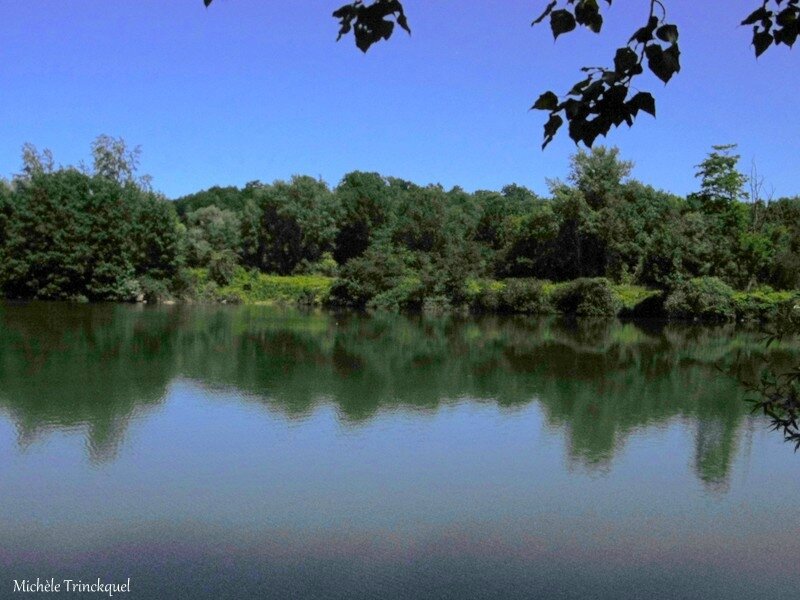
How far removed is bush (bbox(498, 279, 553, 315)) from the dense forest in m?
0.06

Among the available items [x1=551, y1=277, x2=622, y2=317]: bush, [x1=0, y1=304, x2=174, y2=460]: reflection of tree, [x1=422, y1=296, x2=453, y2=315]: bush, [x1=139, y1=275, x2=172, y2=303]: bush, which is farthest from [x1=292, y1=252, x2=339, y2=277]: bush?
[x1=0, y1=304, x2=174, y2=460]: reflection of tree

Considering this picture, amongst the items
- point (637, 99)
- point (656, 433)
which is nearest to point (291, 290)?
point (656, 433)

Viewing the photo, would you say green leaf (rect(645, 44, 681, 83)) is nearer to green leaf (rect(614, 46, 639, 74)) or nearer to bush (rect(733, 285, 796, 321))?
green leaf (rect(614, 46, 639, 74))

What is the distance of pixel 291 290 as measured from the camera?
4006 centimetres

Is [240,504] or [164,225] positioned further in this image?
[164,225]

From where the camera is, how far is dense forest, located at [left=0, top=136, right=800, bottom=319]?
1342 inches

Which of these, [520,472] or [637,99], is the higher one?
[637,99]

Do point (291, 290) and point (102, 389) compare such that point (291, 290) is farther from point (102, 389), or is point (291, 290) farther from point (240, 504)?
point (240, 504)

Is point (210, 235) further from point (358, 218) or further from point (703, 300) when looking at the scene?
point (703, 300)

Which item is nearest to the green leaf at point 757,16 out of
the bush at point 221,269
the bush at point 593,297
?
the bush at point 593,297

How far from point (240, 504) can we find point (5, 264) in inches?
1279

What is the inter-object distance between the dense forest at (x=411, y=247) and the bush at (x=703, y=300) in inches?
2.5

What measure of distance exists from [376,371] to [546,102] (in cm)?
1276

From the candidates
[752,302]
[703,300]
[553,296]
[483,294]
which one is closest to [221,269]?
[483,294]
